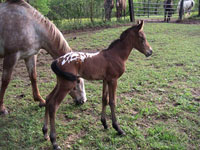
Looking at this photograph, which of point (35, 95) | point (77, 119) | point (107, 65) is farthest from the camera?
point (35, 95)

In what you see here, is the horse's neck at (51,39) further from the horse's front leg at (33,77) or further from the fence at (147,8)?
the fence at (147,8)

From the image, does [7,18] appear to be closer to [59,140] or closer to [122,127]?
[59,140]

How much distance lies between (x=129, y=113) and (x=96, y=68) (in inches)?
54.7

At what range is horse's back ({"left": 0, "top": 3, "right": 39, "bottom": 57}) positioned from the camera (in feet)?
11.6

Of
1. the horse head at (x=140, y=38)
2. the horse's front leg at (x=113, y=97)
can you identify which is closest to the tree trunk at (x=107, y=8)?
the horse head at (x=140, y=38)

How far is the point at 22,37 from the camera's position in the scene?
3.55m

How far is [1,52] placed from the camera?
12.1 feet

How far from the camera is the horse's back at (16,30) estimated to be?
139 inches

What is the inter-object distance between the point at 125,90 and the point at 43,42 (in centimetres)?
215

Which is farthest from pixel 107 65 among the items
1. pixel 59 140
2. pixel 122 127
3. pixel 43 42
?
pixel 43 42

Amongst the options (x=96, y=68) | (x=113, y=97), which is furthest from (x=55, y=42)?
(x=113, y=97)

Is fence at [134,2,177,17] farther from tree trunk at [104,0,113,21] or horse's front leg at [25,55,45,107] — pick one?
horse's front leg at [25,55,45,107]

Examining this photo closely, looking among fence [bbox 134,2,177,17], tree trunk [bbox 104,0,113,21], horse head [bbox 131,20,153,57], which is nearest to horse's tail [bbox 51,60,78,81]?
horse head [bbox 131,20,153,57]

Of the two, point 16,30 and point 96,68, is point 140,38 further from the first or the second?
point 16,30
